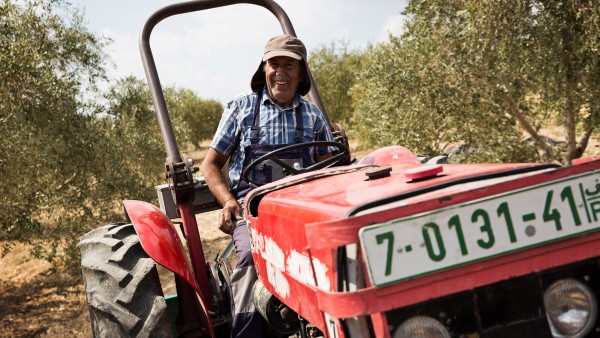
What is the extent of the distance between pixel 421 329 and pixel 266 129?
218 cm

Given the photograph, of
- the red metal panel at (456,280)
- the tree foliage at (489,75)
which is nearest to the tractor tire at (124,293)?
the red metal panel at (456,280)

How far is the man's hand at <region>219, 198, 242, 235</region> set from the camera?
3.70 meters

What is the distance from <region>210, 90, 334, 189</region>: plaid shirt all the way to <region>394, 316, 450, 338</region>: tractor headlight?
6.86 ft

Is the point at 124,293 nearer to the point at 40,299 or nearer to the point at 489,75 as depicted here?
the point at 40,299

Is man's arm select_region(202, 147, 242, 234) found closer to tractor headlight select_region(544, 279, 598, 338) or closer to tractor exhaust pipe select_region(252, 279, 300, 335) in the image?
tractor exhaust pipe select_region(252, 279, 300, 335)

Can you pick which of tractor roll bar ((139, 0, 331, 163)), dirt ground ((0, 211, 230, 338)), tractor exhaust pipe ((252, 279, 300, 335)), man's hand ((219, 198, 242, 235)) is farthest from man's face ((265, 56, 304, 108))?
dirt ground ((0, 211, 230, 338))

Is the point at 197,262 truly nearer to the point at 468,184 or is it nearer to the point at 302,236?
the point at 302,236

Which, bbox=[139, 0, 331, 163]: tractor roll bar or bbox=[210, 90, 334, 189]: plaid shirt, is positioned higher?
bbox=[139, 0, 331, 163]: tractor roll bar

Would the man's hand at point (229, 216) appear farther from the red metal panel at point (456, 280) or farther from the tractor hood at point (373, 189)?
the red metal panel at point (456, 280)

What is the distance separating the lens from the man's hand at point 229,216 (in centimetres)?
370

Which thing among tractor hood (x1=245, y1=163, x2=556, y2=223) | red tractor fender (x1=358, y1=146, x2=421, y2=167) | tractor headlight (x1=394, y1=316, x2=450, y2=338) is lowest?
tractor headlight (x1=394, y1=316, x2=450, y2=338)

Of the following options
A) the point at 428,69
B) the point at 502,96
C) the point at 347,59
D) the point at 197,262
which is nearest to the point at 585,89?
the point at 502,96

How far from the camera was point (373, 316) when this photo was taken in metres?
2.06

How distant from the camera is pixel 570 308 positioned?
2.24 metres
